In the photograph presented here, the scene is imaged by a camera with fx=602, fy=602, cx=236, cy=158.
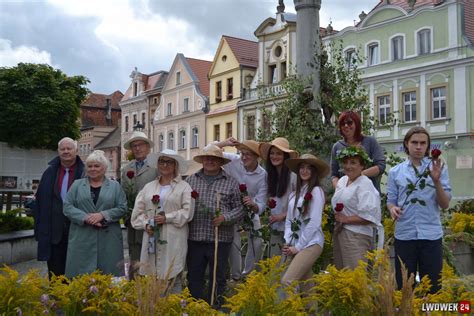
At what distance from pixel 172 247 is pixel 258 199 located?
1066 millimetres

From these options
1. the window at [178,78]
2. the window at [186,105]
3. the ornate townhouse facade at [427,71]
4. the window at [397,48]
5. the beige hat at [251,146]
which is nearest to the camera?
the beige hat at [251,146]

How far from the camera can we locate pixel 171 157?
18.9 feet

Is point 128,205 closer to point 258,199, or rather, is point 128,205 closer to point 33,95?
point 258,199

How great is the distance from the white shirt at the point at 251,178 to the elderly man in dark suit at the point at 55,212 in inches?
61.8

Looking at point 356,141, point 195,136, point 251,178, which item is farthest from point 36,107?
point 195,136

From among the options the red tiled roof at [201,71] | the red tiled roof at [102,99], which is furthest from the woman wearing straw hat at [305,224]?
the red tiled roof at [102,99]

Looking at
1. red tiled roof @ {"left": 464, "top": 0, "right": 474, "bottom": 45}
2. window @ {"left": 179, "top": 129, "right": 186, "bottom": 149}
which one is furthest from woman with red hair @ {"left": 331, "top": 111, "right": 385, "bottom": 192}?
window @ {"left": 179, "top": 129, "right": 186, "bottom": 149}

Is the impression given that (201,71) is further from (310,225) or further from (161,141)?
(310,225)

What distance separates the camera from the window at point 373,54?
29328 mm

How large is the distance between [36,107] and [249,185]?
324 inches

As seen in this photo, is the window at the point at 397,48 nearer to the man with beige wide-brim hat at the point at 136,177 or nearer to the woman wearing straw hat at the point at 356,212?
the man with beige wide-brim hat at the point at 136,177

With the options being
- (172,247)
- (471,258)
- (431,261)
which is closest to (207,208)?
(172,247)

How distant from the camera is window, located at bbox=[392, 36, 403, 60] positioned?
28.4 metres

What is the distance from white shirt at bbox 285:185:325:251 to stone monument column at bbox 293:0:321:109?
13.2 ft
